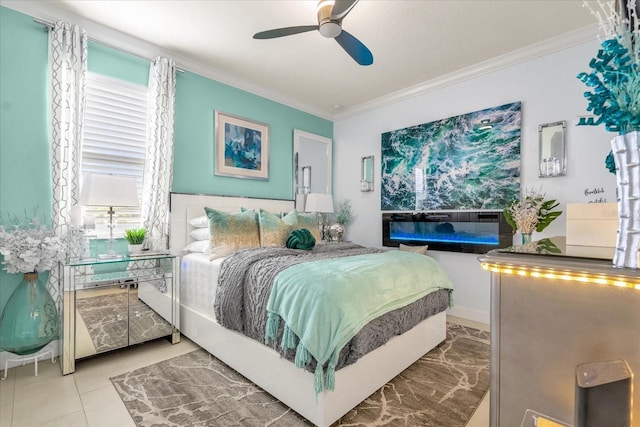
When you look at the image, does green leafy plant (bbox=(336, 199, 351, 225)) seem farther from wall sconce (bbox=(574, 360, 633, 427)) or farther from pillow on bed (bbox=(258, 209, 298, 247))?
wall sconce (bbox=(574, 360, 633, 427))

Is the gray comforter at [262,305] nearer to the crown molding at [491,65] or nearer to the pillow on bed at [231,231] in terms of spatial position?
the pillow on bed at [231,231]

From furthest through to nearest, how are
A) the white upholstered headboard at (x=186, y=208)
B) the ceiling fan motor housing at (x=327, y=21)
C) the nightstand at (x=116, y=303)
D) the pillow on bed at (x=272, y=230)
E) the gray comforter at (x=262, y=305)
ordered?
the white upholstered headboard at (x=186, y=208) → the pillow on bed at (x=272, y=230) → the nightstand at (x=116, y=303) → the ceiling fan motor housing at (x=327, y=21) → the gray comforter at (x=262, y=305)

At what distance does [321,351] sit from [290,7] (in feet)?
8.56

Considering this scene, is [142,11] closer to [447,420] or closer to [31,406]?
[31,406]

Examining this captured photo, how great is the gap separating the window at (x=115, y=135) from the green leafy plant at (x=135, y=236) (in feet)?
0.72

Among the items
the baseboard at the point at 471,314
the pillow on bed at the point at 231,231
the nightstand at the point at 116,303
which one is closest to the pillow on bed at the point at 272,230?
the pillow on bed at the point at 231,231

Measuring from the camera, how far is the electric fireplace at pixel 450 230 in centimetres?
332

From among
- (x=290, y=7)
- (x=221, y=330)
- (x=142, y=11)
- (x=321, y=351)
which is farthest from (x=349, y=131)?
(x=321, y=351)

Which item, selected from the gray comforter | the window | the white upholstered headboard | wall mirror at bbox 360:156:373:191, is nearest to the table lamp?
the window

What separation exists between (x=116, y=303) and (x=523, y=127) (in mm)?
4248

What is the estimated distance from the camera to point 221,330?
2.35 meters

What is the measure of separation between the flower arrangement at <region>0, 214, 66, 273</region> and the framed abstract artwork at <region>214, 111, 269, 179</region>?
5.58 ft

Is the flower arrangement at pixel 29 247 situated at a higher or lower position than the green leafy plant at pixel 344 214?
lower

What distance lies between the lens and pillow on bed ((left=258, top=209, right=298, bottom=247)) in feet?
9.96
